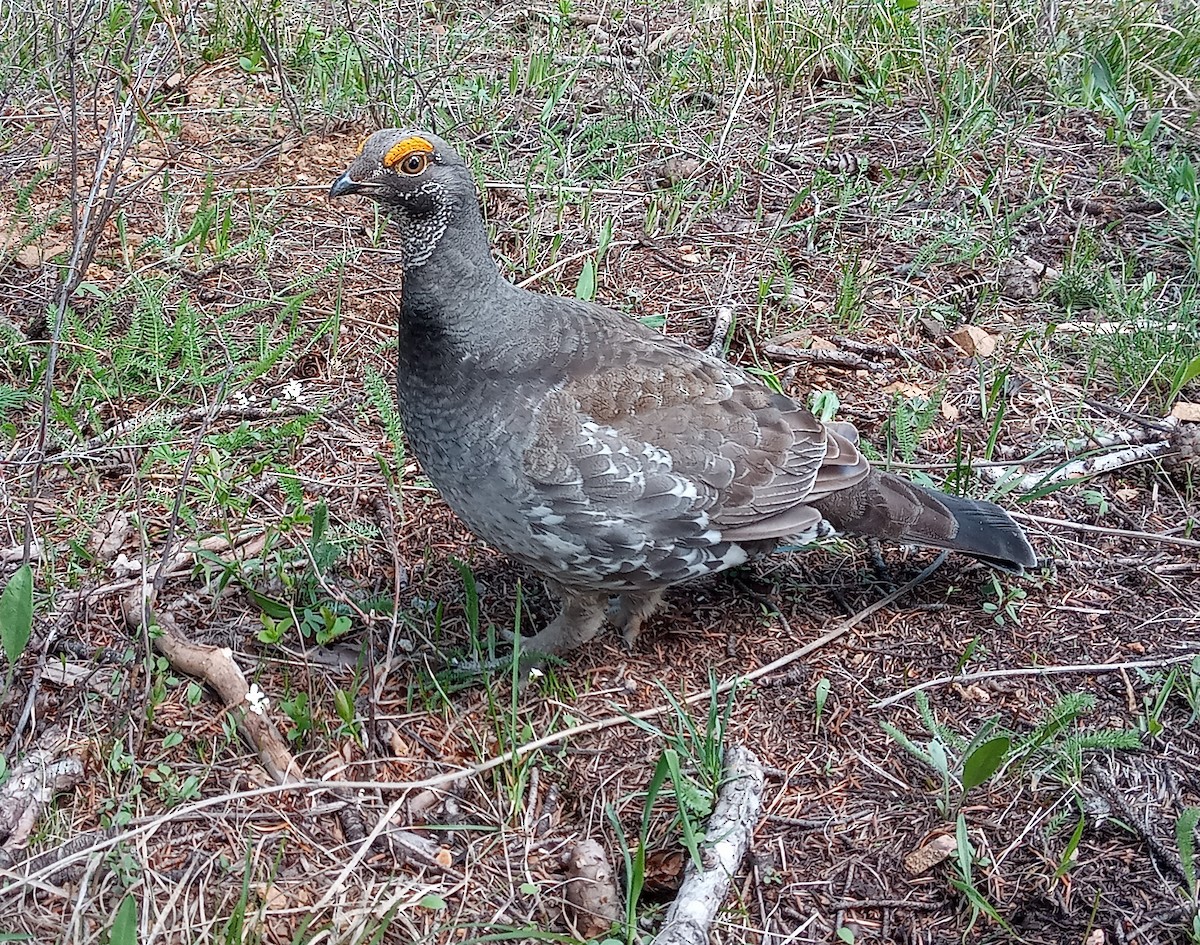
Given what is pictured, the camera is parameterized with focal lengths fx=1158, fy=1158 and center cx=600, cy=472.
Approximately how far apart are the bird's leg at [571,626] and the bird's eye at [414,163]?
1539 millimetres

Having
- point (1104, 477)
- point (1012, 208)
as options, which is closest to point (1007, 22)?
point (1012, 208)

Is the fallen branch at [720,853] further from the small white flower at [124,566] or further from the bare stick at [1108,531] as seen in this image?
the small white flower at [124,566]

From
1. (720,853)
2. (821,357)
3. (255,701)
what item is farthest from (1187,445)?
(255,701)

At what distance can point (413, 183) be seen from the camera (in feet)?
12.0

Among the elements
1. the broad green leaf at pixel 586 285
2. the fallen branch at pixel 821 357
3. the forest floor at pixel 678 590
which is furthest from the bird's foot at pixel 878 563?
the broad green leaf at pixel 586 285

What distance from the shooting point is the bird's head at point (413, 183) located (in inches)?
144

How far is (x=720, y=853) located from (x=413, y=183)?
2.25 m

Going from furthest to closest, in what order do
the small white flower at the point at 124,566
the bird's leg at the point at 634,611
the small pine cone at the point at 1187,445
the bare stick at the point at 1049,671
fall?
the small pine cone at the point at 1187,445
the bird's leg at the point at 634,611
the small white flower at the point at 124,566
the bare stick at the point at 1049,671

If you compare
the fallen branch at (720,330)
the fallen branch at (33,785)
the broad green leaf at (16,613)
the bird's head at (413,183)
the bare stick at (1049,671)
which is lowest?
the bare stick at (1049,671)

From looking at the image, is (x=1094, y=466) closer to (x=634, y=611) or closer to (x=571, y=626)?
(x=634, y=611)

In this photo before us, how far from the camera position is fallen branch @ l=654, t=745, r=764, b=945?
124 inches

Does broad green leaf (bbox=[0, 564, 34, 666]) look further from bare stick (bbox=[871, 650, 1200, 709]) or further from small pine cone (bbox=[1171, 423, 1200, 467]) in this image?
small pine cone (bbox=[1171, 423, 1200, 467])

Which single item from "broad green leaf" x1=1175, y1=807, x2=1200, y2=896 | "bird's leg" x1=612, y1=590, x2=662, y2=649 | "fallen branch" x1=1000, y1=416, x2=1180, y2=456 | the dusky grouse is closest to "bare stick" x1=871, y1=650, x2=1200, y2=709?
the dusky grouse

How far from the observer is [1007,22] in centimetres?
712
